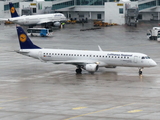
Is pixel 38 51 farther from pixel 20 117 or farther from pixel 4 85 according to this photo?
pixel 20 117

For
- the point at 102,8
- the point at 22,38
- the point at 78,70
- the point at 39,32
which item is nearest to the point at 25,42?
the point at 22,38

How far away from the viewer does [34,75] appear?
6994 cm

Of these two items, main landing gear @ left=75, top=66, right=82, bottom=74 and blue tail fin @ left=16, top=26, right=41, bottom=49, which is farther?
blue tail fin @ left=16, top=26, right=41, bottom=49

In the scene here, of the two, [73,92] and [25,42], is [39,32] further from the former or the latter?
[73,92]

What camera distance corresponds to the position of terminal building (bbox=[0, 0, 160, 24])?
170875 mm

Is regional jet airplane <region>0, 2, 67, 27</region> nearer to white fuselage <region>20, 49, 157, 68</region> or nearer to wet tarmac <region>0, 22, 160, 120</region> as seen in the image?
wet tarmac <region>0, 22, 160, 120</region>

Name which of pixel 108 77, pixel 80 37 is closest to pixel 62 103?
pixel 108 77

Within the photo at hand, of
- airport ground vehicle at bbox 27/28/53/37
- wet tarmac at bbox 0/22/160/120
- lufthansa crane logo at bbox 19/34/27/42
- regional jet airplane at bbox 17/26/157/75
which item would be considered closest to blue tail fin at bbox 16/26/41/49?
lufthansa crane logo at bbox 19/34/27/42

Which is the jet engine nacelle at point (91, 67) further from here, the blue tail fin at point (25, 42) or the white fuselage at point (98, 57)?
the blue tail fin at point (25, 42)

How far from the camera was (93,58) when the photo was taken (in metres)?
70.6

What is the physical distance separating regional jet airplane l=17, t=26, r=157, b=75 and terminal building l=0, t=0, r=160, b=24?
9844 centimetres

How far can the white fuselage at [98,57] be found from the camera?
6888cm

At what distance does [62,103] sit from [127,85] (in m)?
14.0

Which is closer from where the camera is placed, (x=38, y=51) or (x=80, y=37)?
(x=38, y=51)
